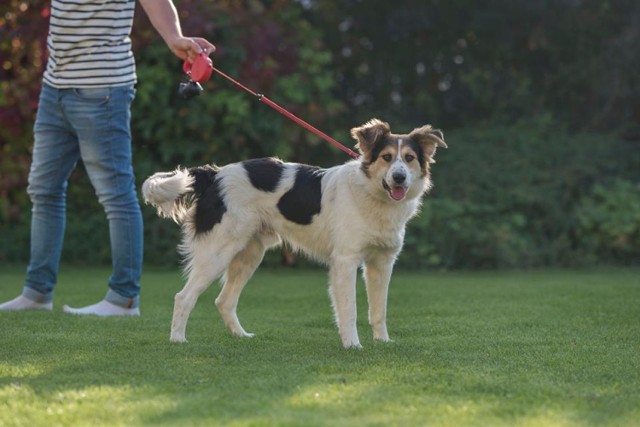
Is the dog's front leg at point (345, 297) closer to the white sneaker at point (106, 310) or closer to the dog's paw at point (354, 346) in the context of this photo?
the dog's paw at point (354, 346)

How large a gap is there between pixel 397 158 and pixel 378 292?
76 cm

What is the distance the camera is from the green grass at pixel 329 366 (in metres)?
3.63

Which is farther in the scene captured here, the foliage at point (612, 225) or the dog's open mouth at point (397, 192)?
the foliage at point (612, 225)

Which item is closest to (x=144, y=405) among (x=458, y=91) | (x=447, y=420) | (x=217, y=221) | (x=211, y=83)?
(x=447, y=420)

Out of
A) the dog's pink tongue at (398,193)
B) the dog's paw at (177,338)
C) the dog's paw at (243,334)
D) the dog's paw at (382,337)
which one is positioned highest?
the dog's pink tongue at (398,193)

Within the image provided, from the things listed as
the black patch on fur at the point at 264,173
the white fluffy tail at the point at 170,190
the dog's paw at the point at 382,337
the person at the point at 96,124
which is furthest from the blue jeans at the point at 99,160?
the dog's paw at the point at 382,337

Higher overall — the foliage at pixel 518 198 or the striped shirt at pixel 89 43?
the striped shirt at pixel 89 43

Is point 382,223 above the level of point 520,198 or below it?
above

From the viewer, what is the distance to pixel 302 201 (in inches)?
220

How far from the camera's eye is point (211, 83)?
10375 millimetres

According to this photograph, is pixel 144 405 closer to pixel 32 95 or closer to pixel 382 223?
pixel 382 223

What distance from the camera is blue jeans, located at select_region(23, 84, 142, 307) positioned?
612cm

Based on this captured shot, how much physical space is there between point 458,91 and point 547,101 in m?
1.13

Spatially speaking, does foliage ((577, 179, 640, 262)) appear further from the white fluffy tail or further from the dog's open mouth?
the white fluffy tail
